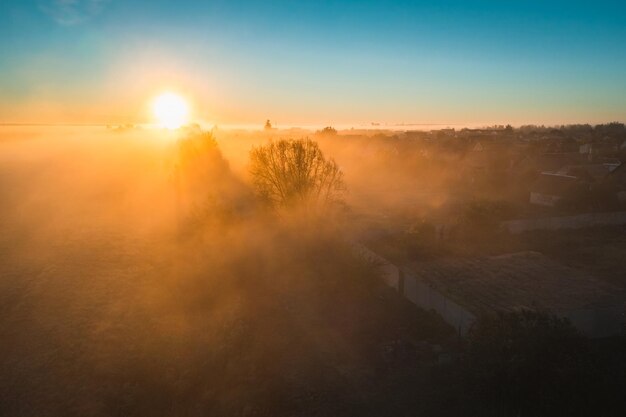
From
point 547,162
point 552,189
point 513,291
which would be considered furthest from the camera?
point 547,162

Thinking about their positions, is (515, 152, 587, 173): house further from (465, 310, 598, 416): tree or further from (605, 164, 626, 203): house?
(465, 310, 598, 416): tree

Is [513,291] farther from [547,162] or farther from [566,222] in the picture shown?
[547,162]

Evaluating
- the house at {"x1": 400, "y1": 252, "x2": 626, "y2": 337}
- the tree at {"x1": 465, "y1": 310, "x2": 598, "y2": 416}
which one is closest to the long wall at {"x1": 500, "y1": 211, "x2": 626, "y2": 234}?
the house at {"x1": 400, "y1": 252, "x2": 626, "y2": 337}

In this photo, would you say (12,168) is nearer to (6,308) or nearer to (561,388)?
(6,308)

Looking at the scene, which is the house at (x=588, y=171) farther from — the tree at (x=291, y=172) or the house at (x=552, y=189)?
the tree at (x=291, y=172)

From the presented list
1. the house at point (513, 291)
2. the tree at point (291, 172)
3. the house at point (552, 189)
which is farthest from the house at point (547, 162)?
the tree at point (291, 172)

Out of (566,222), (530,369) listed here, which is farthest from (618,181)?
(530,369)
